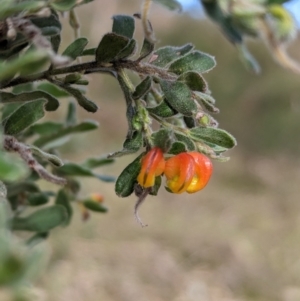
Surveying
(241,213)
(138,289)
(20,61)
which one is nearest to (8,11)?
(20,61)

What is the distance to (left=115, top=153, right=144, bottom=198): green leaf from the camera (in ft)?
1.09

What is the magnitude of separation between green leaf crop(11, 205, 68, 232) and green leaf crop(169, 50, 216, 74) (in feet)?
0.87

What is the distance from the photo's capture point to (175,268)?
215 centimetres

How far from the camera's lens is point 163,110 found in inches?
13.7

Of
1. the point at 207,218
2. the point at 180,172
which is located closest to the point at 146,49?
the point at 180,172

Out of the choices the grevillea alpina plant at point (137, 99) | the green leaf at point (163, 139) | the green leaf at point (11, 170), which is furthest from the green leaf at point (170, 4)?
the green leaf at point (11, 170)

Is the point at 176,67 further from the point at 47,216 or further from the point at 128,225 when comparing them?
the point at 128,225

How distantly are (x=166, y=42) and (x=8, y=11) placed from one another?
134 inches

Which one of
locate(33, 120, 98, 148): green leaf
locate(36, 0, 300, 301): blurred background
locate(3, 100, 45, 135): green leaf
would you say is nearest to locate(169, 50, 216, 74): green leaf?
locate(3, 100, 45, 135): green leaf

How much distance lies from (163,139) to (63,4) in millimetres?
124

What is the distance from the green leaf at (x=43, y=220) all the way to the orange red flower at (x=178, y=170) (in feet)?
0.82

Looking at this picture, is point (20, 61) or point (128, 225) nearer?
point (20, 61)

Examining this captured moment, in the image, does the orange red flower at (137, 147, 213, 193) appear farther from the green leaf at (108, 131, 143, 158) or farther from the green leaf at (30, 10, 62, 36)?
the green leaf at (30, 10, 62, 36)

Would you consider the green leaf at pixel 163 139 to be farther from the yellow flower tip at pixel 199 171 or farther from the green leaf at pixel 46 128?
the green leaf at pixel 46 128
